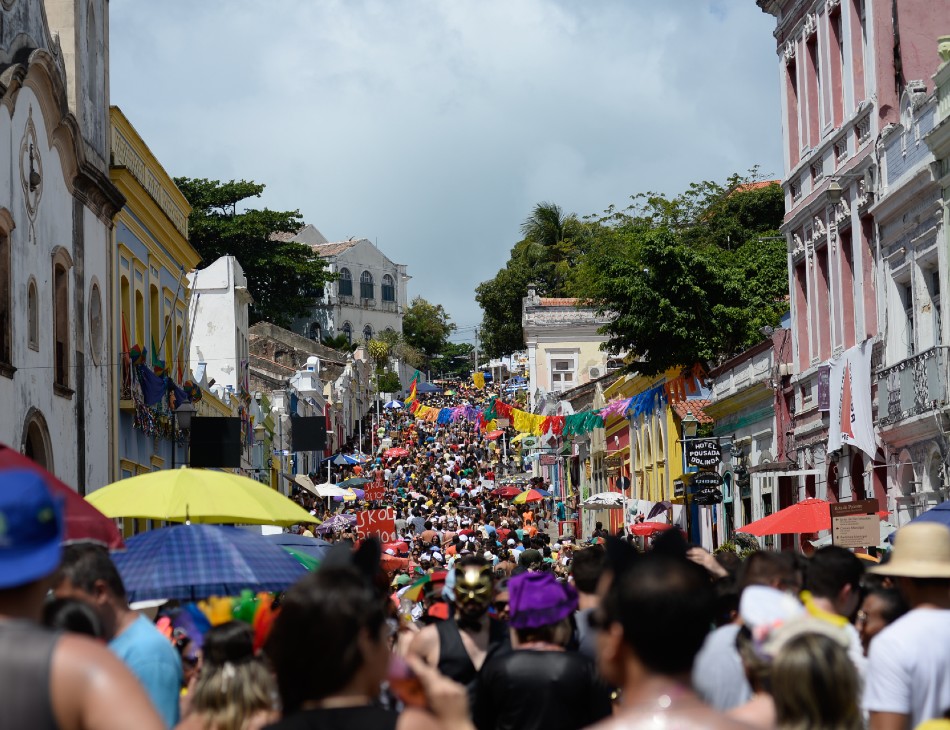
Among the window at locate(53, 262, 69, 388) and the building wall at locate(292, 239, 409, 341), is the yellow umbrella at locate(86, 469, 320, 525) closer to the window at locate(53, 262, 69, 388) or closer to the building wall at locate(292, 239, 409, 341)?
the window at locate(53, 262, 69, 388)

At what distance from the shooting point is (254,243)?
7662 cm

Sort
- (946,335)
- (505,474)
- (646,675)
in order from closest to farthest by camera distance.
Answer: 1. (646,675)
2. (946,335)
3. (505,474)

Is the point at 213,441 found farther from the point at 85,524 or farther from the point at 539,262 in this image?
the point at 539,262

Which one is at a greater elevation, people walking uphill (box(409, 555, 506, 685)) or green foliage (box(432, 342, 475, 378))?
green foliage (box(432, 342, 475, 378))

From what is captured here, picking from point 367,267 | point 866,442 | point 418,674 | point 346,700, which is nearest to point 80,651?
point 346,700

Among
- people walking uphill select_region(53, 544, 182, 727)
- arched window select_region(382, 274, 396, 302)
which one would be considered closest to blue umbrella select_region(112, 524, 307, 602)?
people walking uphill select_region(53, 544, 182, 727)

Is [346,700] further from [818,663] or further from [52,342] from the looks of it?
[52,342]

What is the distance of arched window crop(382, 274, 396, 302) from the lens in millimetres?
128625

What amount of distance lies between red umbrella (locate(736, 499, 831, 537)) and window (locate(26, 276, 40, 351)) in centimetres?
1010

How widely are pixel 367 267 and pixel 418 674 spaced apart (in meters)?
123

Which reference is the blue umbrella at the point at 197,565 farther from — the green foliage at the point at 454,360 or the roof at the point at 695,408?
the green foliage at the point at 454,360

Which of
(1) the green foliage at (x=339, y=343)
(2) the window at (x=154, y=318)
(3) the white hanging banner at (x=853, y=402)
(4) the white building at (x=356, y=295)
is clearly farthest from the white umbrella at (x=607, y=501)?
(4) the white building at (x=356, y=295)

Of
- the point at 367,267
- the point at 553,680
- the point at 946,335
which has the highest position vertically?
the point at 367,267

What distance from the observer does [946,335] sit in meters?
20.6
